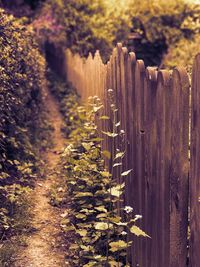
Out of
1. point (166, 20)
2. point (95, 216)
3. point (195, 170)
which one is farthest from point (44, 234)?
point (166, 20)

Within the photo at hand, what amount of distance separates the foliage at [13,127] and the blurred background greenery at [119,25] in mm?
6514

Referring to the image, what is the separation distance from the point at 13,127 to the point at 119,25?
10.3 meters

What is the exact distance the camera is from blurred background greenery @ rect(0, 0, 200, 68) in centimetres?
1554

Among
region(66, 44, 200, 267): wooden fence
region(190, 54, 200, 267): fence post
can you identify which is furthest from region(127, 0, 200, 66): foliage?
region(190, 54, 200, 267): fence post

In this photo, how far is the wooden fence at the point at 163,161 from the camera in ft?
8.36

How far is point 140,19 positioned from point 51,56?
7846mm

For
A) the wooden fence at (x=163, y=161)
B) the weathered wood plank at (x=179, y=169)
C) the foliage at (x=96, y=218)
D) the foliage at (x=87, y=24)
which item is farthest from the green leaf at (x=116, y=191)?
the foliage at (x=87, y=24)

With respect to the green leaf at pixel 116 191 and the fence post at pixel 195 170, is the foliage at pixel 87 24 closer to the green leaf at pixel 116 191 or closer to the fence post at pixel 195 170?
the green leaf at pixel 116 191

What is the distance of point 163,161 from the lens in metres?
2.95

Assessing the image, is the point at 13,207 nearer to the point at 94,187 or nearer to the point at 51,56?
the point at 94,187

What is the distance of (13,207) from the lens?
5.18m

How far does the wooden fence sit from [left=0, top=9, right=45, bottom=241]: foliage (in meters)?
1.60

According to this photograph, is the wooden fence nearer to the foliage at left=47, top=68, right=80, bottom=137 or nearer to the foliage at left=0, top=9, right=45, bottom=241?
the foliage at left=0, top=9, right=45, bottom=241

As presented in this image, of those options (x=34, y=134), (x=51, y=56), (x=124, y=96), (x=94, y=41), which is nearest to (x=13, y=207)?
(x=124, y=96)
